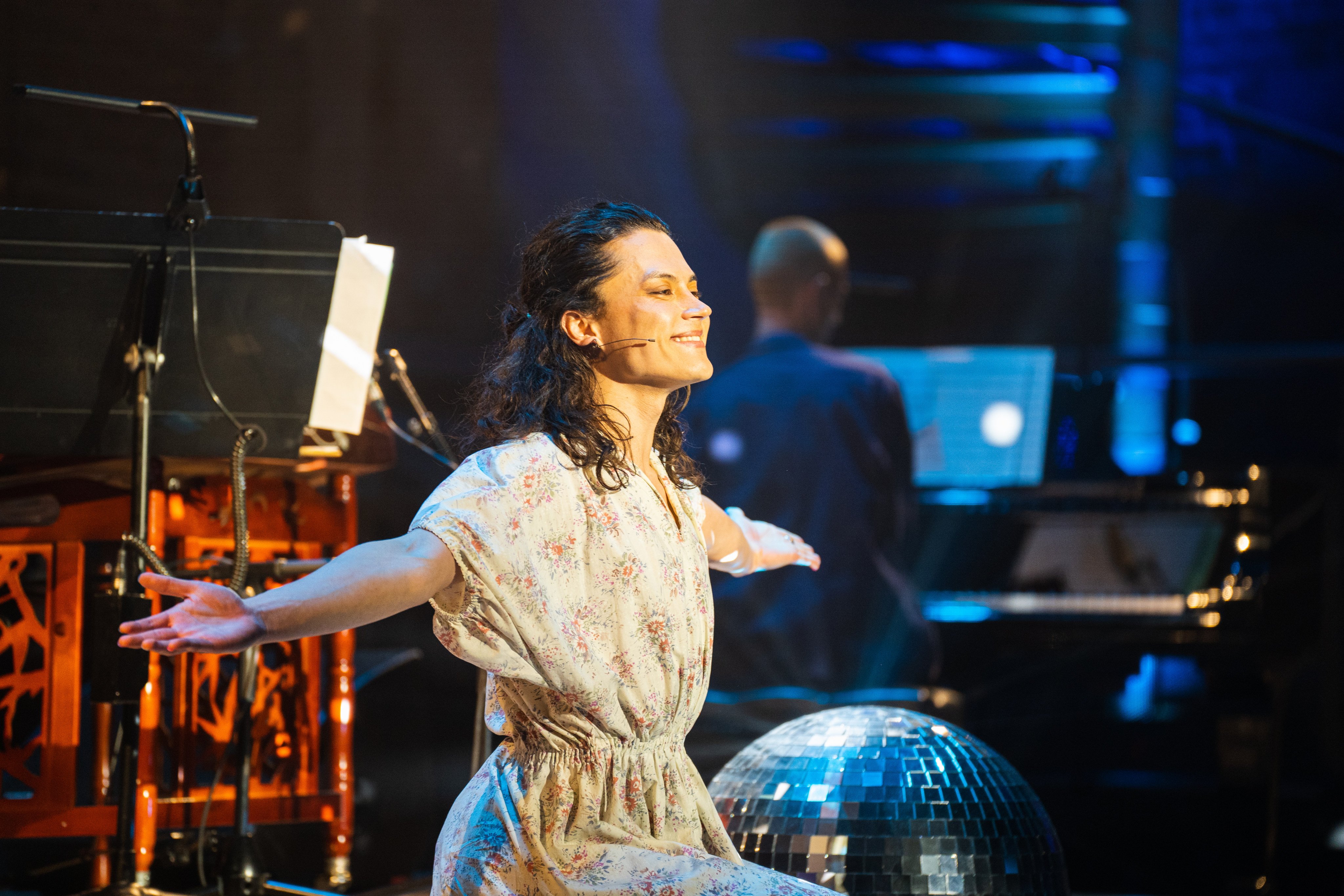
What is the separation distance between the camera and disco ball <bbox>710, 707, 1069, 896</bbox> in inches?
82.5

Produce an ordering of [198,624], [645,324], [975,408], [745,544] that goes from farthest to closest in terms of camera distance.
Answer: [975,408]
[745,544]
[645,324]
[198,624]

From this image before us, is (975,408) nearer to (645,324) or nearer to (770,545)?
(770,545)

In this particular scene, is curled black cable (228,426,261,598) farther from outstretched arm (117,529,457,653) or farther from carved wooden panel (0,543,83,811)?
outstretched arm (117,529,457,653)

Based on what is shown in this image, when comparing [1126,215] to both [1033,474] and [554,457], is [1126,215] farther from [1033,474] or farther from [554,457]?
[554,457]

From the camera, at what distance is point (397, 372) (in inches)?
118

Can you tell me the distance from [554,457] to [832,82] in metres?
4.54

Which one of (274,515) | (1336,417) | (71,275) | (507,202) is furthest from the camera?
(507,202)

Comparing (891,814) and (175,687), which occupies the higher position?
(175,687)

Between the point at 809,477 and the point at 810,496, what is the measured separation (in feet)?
0.29

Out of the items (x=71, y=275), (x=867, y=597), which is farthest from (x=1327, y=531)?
(x=71, y=275)

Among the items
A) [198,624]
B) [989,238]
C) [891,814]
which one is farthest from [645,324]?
[989,238]

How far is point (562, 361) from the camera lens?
195 cm

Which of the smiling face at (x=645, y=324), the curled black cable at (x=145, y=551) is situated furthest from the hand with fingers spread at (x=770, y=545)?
the curled black cable at (x=145, y=551)

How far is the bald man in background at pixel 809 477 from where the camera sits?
402 centimetres
